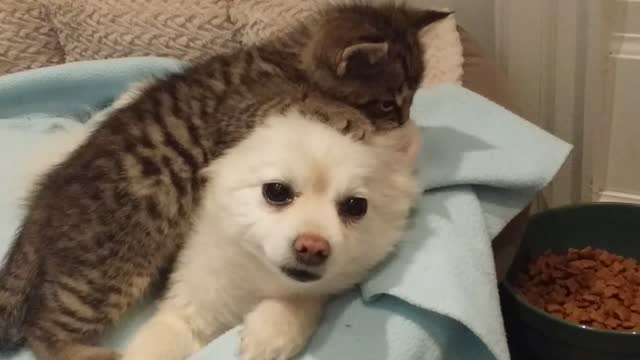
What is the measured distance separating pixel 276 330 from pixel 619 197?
4.05 feet

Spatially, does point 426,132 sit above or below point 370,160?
below

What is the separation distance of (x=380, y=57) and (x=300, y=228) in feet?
1.17

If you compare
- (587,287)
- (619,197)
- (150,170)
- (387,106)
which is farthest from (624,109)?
(150,170)

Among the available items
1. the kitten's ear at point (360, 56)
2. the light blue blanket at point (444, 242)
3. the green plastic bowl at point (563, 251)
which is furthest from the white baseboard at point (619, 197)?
the kitten's ear at point (360, 56)

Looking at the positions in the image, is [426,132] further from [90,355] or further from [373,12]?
[90,355]

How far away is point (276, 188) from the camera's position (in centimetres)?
111

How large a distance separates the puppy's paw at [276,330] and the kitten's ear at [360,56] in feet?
1.20

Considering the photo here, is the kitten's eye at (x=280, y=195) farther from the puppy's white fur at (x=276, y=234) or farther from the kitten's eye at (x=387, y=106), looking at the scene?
the kitten's eye at (x=387, y=106)

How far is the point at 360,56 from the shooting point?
51.6 inches

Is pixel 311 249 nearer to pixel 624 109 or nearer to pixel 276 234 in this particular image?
pixel 276 234

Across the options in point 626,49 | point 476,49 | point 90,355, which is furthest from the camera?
point 626,49

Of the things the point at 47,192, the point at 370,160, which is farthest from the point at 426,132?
the point at 47,192

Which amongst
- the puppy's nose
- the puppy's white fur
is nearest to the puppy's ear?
the puppy's white fur

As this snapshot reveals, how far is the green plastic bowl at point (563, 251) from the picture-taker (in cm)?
143
